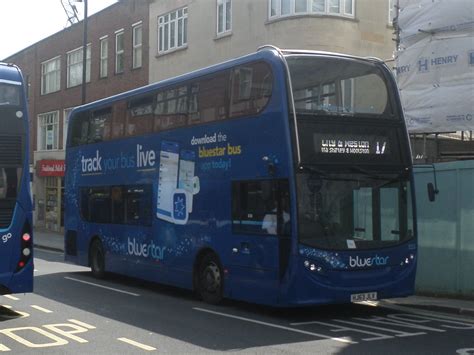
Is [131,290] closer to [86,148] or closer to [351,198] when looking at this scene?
Answer: [86,148]

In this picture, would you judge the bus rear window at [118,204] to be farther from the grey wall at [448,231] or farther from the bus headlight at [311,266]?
the grey wall at [448,231]

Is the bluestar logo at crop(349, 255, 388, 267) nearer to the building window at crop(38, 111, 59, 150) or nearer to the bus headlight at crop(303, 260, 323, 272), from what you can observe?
the bus headlight at crop(303, 260, 323, 272)

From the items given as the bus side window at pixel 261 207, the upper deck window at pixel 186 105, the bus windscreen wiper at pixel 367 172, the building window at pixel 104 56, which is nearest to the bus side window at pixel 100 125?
the upper deck window at pixel 186 105

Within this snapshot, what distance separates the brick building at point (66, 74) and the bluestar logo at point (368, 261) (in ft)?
66.2

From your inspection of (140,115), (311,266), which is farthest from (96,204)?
(311,266)

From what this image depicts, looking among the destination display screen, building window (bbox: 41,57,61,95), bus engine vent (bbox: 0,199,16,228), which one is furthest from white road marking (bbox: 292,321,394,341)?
building window (bbox: 41,57,61,95)

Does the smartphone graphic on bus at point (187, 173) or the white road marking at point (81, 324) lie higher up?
the smartphone graphic on bus at point (187, 173)

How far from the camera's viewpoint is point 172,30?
2648cm

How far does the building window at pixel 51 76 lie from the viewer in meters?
37.2

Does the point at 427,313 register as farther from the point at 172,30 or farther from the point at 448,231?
the point at 172,30

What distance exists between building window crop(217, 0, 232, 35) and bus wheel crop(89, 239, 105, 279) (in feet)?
34.5

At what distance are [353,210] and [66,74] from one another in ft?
96.3

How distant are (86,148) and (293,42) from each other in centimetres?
788

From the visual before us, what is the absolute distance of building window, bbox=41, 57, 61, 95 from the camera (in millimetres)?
37156
